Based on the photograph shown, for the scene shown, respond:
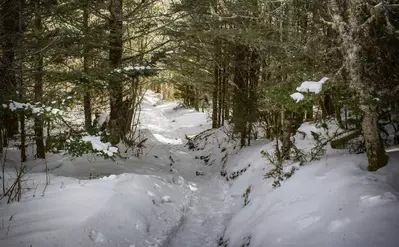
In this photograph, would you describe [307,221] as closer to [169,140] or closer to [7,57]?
→ [7,57]

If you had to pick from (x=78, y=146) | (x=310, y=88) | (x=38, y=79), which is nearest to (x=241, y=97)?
(x=310, y=88)

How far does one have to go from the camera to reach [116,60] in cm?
1077

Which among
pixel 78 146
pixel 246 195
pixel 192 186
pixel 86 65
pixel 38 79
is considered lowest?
pixel 192 186

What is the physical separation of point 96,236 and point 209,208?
369 cm

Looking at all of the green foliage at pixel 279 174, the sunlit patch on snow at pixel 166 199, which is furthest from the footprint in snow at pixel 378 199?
the sunlit patch on snow at pixel 166 199

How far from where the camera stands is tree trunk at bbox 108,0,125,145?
973 cm

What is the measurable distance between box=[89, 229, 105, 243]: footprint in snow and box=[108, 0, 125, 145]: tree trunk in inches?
164

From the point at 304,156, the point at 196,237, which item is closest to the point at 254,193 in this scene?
the point at 304,156

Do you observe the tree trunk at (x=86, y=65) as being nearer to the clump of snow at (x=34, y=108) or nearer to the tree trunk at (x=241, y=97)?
the clump of snow at (x=34, y=108)

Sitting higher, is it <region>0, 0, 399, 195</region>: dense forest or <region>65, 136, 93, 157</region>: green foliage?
<region>0, 0, 399, 195</region>: dense forest

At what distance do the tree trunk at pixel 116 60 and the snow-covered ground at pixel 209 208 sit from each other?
5.68 feet

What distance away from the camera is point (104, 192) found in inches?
256

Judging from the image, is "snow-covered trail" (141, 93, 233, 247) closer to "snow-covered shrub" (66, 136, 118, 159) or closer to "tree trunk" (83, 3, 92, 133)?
"snow-covered shrub" (66, 136, 118, 159)

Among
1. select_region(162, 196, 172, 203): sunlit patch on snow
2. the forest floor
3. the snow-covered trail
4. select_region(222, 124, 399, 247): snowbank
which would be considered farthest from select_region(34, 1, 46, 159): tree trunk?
select_region(222, 124, 399, 247): snowbank
